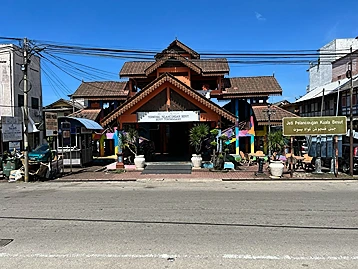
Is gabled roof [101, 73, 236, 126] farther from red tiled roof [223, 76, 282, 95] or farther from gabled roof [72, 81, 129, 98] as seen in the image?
gabled roof [72, 81, 129, 98]

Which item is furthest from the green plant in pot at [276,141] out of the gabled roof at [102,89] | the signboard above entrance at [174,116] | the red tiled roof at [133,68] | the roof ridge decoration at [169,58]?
the gabled roof at [102,89]

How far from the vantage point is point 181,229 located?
6.32 m

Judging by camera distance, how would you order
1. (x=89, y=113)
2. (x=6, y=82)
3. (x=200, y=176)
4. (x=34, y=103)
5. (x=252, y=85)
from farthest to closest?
1. (x=34, y=103)
2. (x=6, y=82)
3. (x=89, y=113)
4. (x=252, y=85)
5. (x=200, y=176)

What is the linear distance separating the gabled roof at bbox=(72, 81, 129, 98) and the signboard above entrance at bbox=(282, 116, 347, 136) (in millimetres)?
14201

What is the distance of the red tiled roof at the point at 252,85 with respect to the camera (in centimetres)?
2350

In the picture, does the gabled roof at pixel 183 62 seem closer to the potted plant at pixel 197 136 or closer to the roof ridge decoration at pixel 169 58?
the roof ridge decoration at pixel 169 58

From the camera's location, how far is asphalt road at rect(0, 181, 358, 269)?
4.72 meters

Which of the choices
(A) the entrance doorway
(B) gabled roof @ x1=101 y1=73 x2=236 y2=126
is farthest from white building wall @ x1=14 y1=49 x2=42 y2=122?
(B) gabled roof @ x1=101 y1=73 x2=236 y2=126

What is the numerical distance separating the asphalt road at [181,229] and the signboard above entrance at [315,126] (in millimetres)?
4161

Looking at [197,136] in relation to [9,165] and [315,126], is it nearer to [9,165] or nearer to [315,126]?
[315,126]

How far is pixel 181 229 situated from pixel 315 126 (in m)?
10.9

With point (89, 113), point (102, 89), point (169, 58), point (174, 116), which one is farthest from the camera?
point (102, 89)

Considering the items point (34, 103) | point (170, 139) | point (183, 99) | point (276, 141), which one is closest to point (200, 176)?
point (276, 141)

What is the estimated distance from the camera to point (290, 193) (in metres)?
10.8
